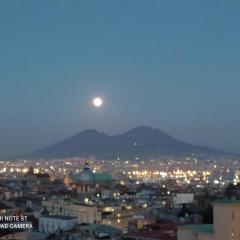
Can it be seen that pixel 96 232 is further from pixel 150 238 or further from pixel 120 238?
pixel 150 238

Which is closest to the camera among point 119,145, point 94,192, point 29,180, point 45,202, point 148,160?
point 45,202

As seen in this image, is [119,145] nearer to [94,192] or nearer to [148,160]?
[148,160]

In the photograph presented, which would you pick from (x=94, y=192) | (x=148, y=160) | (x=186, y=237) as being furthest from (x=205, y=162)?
(x=186, y=237)

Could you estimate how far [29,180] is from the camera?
65625mm

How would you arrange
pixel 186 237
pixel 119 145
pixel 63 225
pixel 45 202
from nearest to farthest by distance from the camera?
1. pixel 186 237
2. pixel 63 225
3. pixel 45 202
4. pixel 119 145

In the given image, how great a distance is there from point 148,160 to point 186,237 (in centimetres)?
12085

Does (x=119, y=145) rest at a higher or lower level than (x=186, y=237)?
higher

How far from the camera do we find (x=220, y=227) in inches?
632

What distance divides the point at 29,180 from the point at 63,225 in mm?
39454

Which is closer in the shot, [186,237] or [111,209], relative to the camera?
[186,237]

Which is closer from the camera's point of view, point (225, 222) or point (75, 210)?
point (225, 222)

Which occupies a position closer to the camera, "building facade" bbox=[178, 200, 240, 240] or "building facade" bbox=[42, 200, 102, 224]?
"building facade" bbox=[178, 200, 240, 240]

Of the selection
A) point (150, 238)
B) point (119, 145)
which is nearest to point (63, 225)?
point (150, 238)

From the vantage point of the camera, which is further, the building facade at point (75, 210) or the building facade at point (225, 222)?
the building facade at point (75, 210)
